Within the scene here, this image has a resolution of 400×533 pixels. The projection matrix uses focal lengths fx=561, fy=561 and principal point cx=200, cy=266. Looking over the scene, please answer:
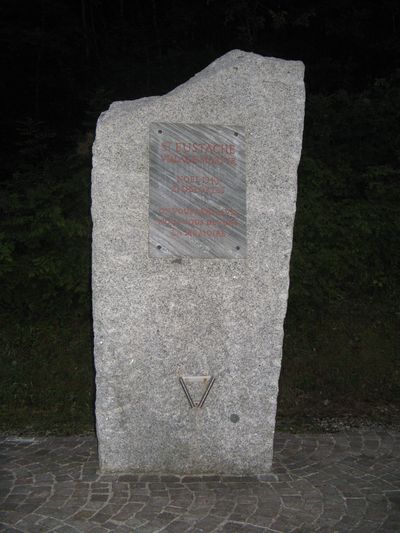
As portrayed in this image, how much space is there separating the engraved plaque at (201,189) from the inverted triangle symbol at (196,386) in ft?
2.37

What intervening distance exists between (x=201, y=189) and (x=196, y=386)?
3.80ft

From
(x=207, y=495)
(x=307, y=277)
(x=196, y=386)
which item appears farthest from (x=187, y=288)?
(x=307, y=277)

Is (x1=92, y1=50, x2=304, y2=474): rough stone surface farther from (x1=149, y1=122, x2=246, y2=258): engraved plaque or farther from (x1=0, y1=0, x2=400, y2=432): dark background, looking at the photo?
(x1=0, y1=0, x2=400, y2=432): dark background

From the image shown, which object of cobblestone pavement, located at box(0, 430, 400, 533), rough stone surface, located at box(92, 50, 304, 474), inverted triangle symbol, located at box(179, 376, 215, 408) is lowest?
cobblestone pavement, located at box(0, 430, 400, 533)

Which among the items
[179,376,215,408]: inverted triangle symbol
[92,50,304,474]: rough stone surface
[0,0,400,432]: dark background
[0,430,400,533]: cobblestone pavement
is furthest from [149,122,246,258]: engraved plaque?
[0,0,400,432]: dark background

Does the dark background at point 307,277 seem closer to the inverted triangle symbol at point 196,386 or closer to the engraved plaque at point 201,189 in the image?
the inverted triangle symbol at point 196,386

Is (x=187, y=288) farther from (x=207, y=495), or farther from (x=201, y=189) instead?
(x=207, y=495)

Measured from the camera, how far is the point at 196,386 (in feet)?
10.8

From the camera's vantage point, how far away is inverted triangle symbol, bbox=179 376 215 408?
3.29 m

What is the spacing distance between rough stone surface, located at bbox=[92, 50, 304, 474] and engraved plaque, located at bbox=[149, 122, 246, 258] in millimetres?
56

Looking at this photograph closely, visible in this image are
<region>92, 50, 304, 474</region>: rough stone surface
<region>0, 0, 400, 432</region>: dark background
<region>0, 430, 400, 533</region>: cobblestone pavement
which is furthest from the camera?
<region>0, 0, 400, 432</region>: dark background

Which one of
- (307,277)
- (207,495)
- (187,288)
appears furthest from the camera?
(307,277)

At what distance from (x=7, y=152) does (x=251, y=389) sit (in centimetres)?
754

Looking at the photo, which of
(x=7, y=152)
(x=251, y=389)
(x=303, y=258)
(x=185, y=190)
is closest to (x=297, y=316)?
(x=303, y=258)
